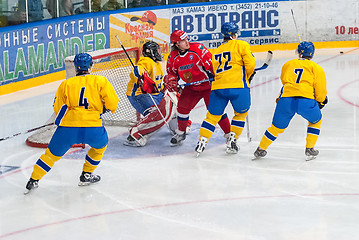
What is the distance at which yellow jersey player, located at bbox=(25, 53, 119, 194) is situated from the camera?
16.0ft

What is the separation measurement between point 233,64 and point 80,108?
5.17 feet

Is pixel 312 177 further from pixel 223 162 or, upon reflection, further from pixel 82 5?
pixel 82 5

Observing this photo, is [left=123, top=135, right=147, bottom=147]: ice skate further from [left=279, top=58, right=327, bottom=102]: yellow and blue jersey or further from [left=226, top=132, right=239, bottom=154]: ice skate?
[left=279, top=58, right=327, bottom=102]: yellow and blue jersey

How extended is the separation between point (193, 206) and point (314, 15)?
8848 millimetres

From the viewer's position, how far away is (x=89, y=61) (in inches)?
195

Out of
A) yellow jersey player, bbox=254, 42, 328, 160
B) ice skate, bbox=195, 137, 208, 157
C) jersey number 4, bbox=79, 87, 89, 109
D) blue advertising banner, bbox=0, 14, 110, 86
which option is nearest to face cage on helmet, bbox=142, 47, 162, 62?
ice skate, bbox=195, 137, 208, 157

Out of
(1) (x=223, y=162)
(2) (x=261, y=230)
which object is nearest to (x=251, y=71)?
(1) (x=223, y=162)

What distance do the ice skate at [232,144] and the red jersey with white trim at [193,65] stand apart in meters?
0.52

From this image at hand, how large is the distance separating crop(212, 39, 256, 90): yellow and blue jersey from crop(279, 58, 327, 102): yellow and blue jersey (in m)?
0.42

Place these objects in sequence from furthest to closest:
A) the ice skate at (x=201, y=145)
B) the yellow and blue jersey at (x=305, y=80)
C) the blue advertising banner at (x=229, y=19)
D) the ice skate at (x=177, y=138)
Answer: the blue advertising banner at (x=229, y=19) → the ice skate at (x=177, y=138) → the ice skate at (x=201, y=145) → the yellow and blue jersey at (x=305, y=80)

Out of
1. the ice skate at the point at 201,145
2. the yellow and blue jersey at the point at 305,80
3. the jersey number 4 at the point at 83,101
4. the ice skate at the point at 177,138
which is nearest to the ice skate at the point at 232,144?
the ice skate at the point at 201,145

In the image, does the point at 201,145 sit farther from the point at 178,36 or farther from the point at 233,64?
the point at 178,36

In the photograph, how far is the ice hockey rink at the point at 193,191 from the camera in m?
4.28

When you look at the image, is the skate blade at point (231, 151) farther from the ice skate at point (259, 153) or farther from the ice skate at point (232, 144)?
the ice skate at point (259, 153)
